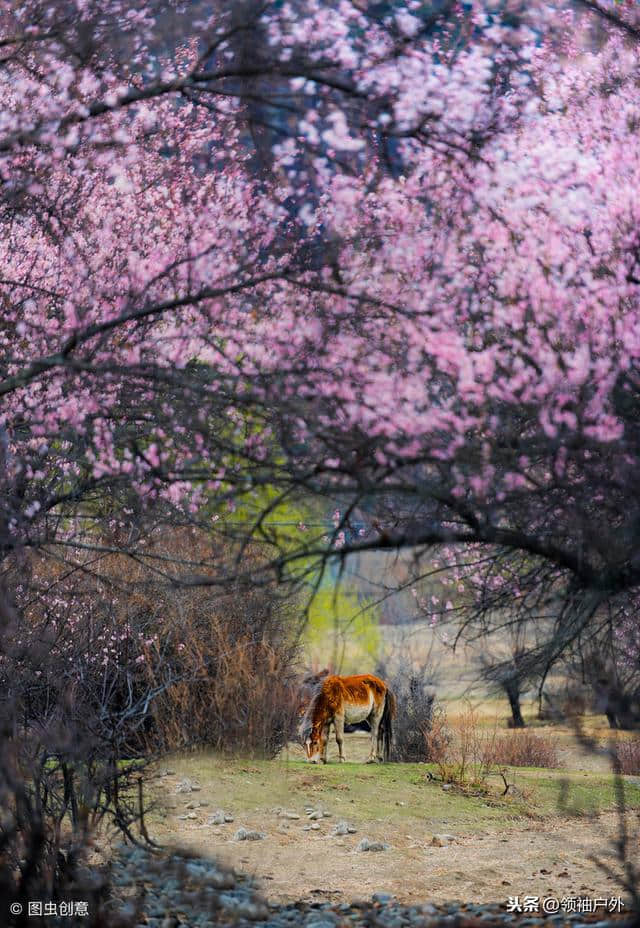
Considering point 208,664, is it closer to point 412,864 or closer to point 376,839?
point 376,839

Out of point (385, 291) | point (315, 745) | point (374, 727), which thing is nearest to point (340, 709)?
point (315, 745)

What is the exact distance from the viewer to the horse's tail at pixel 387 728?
12.7 metres

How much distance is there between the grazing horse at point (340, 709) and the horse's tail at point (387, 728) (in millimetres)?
29

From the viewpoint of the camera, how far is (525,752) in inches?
579

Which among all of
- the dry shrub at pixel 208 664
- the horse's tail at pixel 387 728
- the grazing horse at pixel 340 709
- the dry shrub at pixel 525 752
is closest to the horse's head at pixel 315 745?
the grazing horse at pixel 340 709

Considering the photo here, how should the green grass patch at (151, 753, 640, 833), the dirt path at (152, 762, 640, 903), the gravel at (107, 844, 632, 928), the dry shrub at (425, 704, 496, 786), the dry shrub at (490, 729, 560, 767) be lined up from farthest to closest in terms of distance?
the dry shrub at (490, 729, 560, 767), the dry shrub at (425, 704, 496, 786), the green grass patch at (151, 753, 640, 833), the dirt path at (152, 762, 640, 903), the gravel at (107, 844, 632, 928)

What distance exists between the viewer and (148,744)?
411 inches

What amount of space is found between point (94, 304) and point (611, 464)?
3.24 meters

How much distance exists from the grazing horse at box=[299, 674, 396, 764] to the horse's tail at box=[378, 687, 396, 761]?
0.10 feet

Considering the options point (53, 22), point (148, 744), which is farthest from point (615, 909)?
point (148, 744)

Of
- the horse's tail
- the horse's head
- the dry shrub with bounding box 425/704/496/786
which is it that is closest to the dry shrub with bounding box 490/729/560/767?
the dry shrub with bounding box 425/704/496/786

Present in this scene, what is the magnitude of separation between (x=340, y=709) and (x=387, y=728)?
1254 millimetres

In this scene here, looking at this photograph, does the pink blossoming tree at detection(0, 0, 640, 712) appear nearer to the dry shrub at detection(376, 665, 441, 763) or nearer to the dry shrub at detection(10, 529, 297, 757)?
the dry shrub at detection(10, 529, 297, 757)

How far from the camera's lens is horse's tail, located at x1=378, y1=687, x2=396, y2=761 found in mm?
12672
